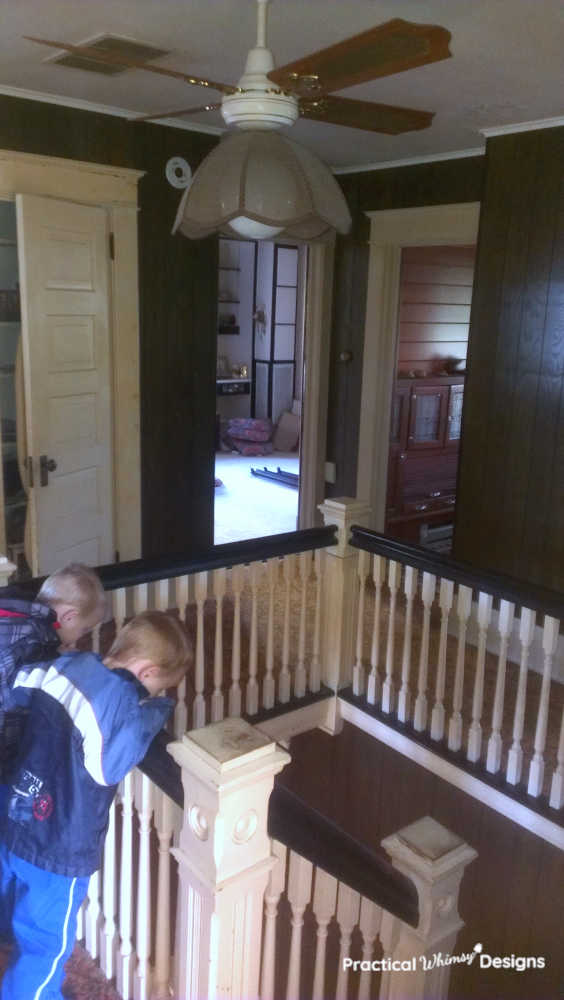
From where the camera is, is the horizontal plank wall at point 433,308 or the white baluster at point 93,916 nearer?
the white baluster at point 93,916

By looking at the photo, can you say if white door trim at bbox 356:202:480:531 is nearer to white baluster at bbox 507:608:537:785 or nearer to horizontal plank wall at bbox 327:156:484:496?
horizontal plank wall at bbox 327:156:484:496

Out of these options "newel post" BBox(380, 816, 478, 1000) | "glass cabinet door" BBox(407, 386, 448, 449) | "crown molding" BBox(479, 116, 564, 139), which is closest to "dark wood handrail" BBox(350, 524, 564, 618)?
"newel post" BBox(380, 816, 478, 1000)

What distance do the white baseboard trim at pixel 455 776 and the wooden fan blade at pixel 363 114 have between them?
234 cm

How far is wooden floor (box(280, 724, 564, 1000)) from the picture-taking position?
3090 mm

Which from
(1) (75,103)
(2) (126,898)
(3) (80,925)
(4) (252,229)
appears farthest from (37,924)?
(1) (75,103)

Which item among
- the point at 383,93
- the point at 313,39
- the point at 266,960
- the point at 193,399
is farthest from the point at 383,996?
the point at 193,399

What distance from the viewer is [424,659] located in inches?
133

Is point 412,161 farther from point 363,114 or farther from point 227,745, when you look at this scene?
point 227,745

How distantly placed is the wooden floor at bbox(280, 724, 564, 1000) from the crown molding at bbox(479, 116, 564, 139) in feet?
9.22

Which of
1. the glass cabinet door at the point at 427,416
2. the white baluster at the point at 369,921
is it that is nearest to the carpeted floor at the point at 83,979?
the white baluster at the point at 369,921

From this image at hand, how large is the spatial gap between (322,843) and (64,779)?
0.48 m

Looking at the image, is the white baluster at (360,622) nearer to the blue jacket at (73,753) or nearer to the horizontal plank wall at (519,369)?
the horizontal plank wall at (519,369)

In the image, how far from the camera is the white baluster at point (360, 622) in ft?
11.7

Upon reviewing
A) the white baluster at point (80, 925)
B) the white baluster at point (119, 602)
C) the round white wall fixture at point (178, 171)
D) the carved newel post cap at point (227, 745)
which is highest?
the round white wall fixture at point (178, 171)
